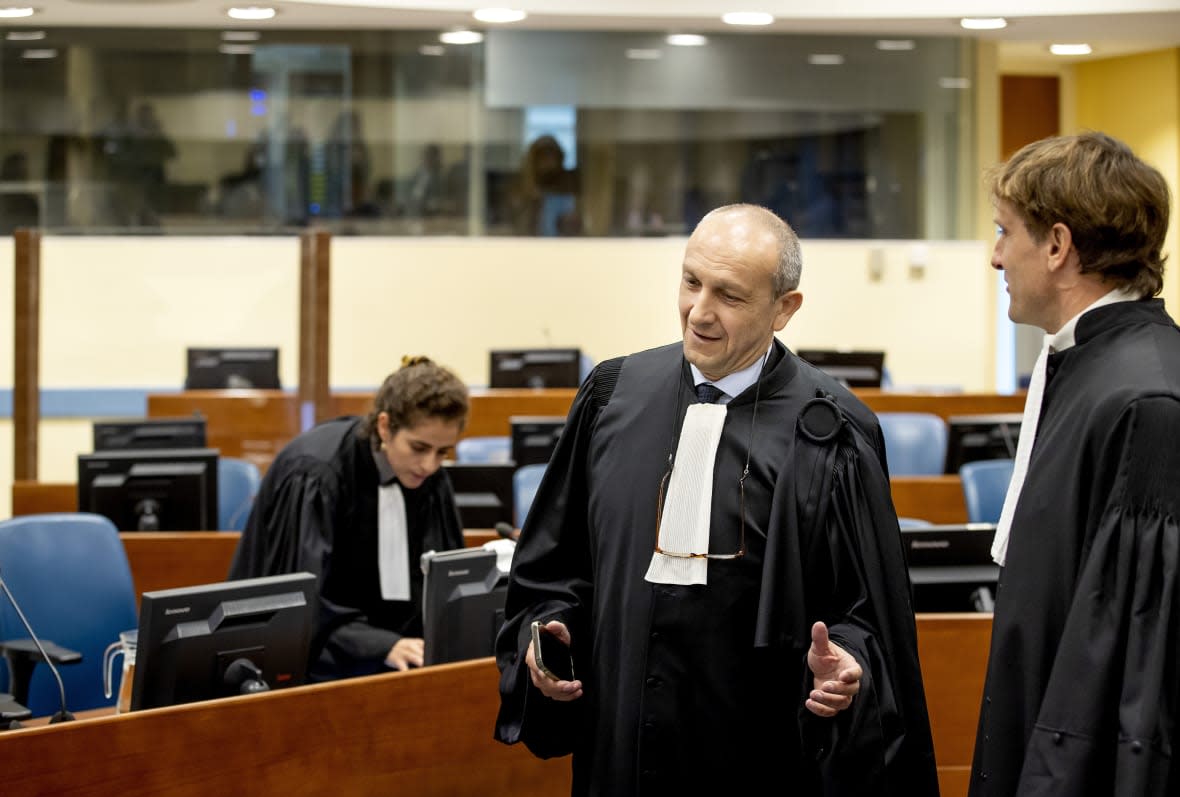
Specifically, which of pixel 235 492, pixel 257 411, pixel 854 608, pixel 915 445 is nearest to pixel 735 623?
pixel 854 608

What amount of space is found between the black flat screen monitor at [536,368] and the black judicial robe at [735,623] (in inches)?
219

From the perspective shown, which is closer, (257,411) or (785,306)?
(785,306)

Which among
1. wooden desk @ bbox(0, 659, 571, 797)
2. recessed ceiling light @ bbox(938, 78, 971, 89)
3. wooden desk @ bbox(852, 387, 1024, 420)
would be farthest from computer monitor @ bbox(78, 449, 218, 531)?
recessed ceiling light @ bbox(938, 78, 971, 89)

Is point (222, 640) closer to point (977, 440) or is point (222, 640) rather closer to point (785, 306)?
point (785, 306)

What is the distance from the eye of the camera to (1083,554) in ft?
5.92

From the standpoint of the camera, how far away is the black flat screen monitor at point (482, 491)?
4.77 m

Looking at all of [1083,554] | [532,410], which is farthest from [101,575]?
[532,410]

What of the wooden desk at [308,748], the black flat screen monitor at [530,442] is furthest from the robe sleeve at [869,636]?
the black flat screen monitor at [530,442]

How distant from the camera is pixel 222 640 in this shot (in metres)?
2.86

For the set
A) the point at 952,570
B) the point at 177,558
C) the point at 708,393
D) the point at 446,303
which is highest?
the point at 446,303

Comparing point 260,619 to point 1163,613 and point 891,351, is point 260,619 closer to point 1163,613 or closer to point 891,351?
point 1163,613

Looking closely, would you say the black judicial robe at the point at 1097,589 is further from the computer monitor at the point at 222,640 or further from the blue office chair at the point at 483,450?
the blue office chair at the point at 483,450

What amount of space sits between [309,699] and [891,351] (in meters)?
8.29

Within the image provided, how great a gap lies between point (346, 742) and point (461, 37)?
808 cm
